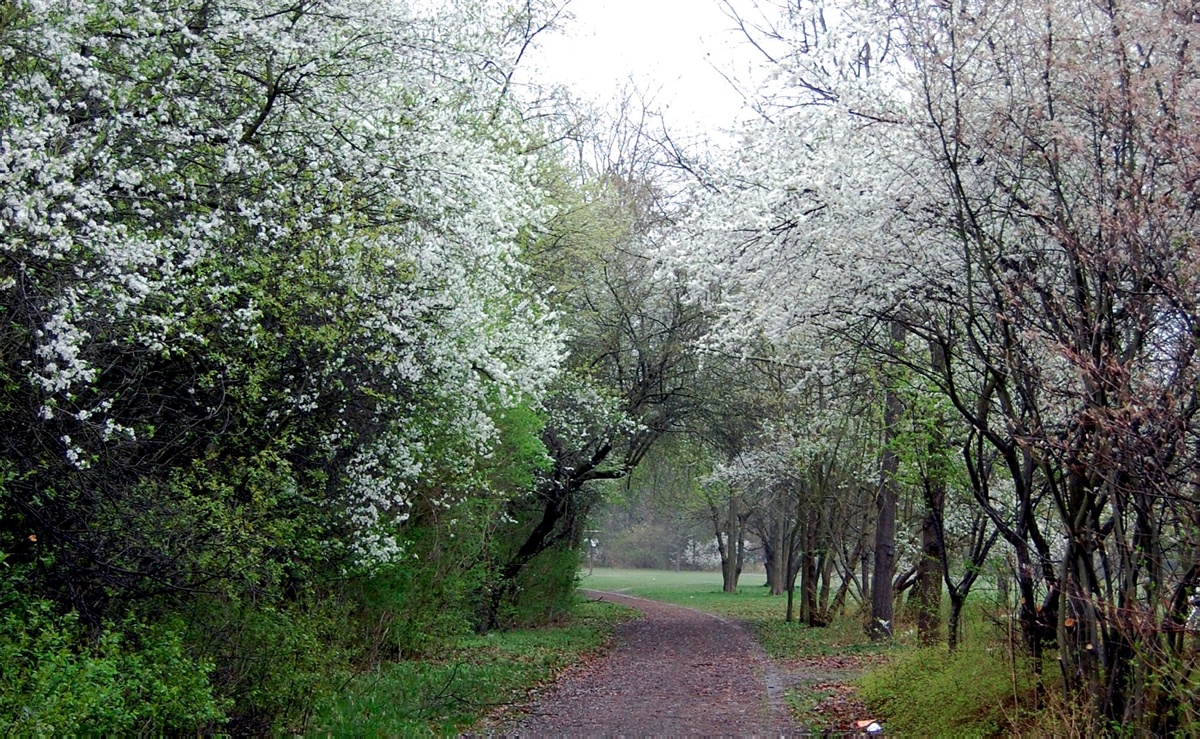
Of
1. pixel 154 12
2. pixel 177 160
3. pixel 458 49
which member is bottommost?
pixel 177 160

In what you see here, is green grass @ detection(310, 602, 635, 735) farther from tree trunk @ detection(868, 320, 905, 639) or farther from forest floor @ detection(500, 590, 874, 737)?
tree trunk @ detection(868, 320, 905, 639)

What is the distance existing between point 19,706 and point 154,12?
5.33 metres

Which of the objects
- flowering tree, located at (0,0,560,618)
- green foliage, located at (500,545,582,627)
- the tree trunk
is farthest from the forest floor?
Answer: flowering tree, located at (0,0,560,618)

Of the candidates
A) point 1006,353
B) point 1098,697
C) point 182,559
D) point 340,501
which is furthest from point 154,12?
point 1098,697

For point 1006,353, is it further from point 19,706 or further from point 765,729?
point 19,706

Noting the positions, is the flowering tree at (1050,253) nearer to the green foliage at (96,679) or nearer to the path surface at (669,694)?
the path surface at (669,694)

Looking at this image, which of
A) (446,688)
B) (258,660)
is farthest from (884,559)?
(258,660)

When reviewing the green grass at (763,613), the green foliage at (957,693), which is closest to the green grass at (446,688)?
the green foliage at (957,693)

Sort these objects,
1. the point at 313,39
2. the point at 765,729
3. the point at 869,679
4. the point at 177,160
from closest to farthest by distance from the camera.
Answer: the point at 177,160
the point at 313,39
the point at 765,729
the point at 869,679

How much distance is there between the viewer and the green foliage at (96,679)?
6.27 meters

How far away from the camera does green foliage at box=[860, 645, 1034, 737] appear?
8.73 meters

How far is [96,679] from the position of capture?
6.99 metres

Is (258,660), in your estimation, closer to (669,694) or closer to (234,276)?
(234,276)

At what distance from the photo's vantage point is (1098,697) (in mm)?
7359
